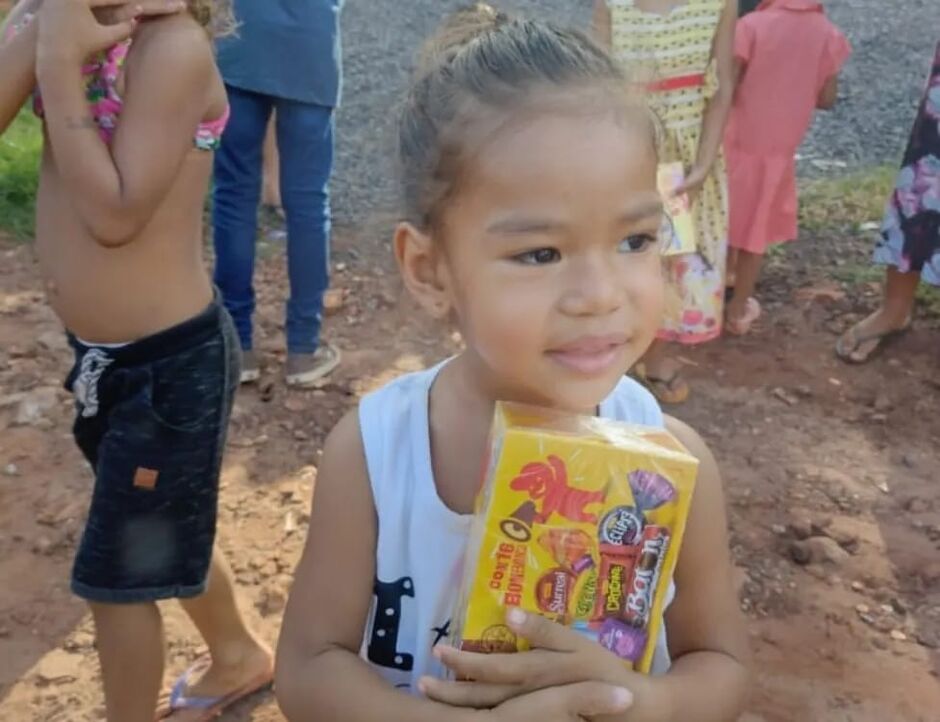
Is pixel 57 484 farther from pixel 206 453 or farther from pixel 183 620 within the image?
pixel 206 453

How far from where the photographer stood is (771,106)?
4.33 metres

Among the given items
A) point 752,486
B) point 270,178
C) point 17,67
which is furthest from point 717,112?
point 17,67

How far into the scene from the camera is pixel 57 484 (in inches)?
136

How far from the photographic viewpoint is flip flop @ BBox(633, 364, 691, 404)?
413 cm

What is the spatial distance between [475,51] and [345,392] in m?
2.74

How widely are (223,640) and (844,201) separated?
4.22 metres

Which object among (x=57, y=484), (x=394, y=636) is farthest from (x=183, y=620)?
(x=394, y=636)

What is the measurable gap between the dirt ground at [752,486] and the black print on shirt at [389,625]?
927 mm

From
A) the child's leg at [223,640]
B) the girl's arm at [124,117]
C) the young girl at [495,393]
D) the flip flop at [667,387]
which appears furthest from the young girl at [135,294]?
the flip flop at [667,387]

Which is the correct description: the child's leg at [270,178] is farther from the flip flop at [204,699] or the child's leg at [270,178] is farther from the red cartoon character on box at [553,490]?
the red cartoon character on box at [553,490]

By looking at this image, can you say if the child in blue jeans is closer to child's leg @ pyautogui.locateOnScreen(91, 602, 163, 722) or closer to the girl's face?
child's leg @ pyautogui.locateOnScreen(91, 602, 163, 722)

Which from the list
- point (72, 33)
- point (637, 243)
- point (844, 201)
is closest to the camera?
point (637, 243)

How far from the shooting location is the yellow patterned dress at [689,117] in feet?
12.6

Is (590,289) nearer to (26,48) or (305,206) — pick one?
(26,48)
